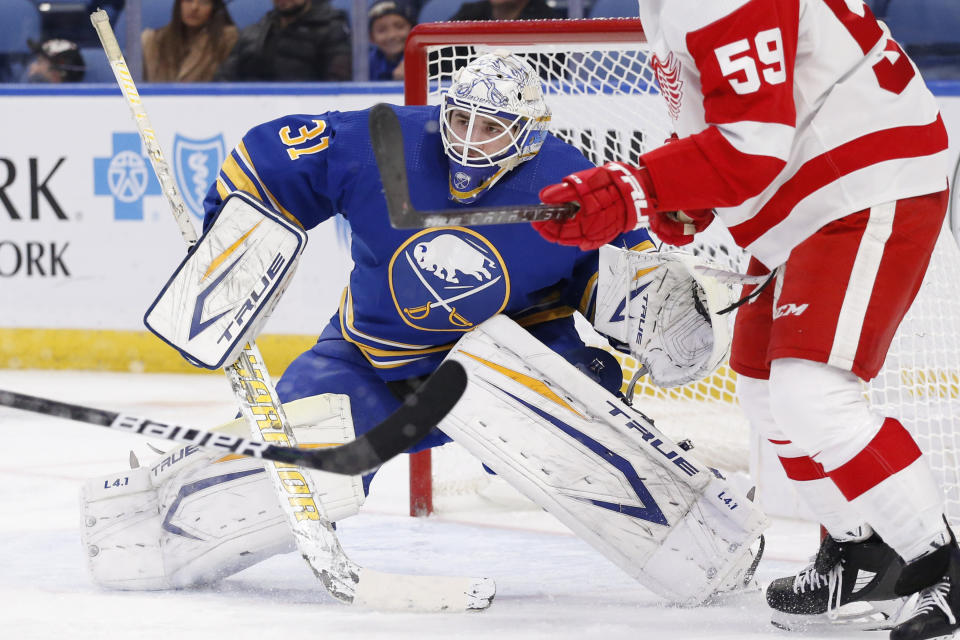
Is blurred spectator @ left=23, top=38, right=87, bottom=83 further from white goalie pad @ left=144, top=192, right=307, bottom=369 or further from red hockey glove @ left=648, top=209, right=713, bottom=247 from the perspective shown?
red hockey glove @ left=648, top=209, right=713, bottom=247

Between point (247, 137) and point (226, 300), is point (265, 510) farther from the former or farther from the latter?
point (247, 137)

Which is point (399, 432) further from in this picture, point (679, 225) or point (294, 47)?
point (294, 47)

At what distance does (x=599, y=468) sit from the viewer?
2.01 metres

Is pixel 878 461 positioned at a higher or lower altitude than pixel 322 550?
higher

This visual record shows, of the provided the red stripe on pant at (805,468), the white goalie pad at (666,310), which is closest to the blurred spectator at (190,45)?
the white goalie pad at (666,310)

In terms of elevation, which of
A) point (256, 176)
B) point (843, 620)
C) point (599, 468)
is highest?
point (256, 176)

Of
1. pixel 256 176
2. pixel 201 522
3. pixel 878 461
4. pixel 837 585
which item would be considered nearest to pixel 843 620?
pixel 837 585

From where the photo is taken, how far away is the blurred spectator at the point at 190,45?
474cm

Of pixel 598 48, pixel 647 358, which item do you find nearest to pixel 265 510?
pixel 647 358

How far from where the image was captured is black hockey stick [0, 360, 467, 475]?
1421mm

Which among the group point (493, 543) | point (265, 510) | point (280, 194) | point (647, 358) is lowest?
point (493, 543)

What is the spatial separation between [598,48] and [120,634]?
159 cm

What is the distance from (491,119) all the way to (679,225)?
38 cm

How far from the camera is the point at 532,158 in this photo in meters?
2.15
